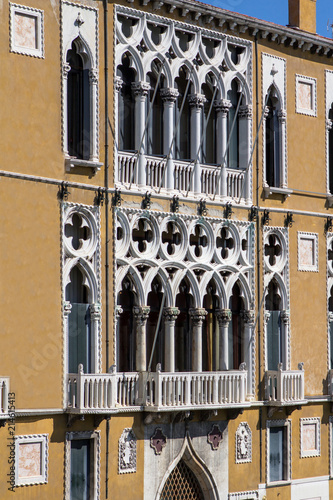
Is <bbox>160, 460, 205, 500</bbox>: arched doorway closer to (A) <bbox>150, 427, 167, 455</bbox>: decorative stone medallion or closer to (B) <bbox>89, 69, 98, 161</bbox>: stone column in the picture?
(A) <bbox>150, 427, 167, 455</bbox>: decorative stone medallion

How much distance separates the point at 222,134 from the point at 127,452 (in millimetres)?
7393

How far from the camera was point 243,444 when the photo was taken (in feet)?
88.0

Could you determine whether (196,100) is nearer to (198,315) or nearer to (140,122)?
(140,122)

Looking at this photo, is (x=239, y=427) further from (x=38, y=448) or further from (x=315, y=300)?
(x=38, y=448)

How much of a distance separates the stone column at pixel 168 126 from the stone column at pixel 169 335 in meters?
2.58

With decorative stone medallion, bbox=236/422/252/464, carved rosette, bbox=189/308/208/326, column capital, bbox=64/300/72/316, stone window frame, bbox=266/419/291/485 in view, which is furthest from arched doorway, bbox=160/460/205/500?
column capital, bbox=64/300/72/316

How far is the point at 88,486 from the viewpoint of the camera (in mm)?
23688

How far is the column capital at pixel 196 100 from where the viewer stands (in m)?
26.4

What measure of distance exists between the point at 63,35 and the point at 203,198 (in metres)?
4.91

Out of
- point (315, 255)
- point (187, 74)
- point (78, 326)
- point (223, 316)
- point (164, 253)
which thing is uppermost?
point (187, 74)

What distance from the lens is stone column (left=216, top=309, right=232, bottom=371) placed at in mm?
26562

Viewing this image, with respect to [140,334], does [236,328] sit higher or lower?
higher

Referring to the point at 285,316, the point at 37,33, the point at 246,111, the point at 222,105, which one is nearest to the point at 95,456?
the point at 285,316

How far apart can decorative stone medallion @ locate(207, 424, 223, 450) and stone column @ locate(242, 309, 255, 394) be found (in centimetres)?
130
